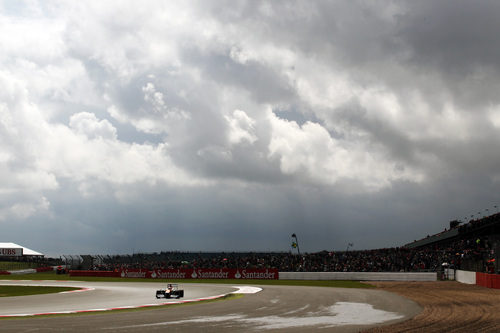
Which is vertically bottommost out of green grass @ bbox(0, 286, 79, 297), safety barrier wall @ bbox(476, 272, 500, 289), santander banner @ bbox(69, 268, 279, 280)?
santander banner @ bbox(69, 268, 279, 280)

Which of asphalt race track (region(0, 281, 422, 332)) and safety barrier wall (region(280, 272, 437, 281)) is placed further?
safety barrier wall (region(280, 272, 437, 281))

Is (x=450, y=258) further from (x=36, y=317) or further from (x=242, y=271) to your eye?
(x=36, y=317)

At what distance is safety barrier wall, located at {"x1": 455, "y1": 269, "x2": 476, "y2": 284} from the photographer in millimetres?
40312

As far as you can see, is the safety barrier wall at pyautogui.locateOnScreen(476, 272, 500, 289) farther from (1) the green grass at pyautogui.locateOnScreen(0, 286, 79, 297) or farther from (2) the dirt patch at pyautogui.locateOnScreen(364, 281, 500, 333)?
(1) the green grass at pyautogui.locateOnScreen(0, 286, 79, 297)

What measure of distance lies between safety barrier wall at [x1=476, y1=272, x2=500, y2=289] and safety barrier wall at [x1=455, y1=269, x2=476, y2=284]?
1476 millimetres

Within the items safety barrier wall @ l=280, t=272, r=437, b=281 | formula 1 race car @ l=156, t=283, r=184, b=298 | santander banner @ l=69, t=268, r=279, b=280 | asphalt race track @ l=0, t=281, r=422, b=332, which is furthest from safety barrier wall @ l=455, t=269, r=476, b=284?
formula 1 race car @ l=156, t=283, r=184, b=298

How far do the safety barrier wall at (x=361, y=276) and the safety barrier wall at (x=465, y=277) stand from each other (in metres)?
2.51

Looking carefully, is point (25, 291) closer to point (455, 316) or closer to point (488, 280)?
point (455, 316)

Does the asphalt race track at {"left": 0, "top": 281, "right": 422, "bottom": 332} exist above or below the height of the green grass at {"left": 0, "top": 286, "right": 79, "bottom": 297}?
above

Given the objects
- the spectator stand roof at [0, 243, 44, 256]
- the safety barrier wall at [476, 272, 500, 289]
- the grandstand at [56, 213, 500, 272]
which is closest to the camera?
the safety barrier wall at [476, 272, 500, 289]

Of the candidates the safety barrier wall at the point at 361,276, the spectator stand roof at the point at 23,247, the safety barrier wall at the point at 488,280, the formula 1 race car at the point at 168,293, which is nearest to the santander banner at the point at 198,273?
the safety barrier wall at the point at 361,276

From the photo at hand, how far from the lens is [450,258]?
174ft

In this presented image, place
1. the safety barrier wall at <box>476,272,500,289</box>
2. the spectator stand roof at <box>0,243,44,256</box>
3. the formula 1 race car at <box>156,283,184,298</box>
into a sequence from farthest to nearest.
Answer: the spectator stand roof at <box>0,243,44,256</box> < the safety barrier wall at <box>476,272,500,289</box> < the formula 1 race car at <box>156,283,184,298</box>

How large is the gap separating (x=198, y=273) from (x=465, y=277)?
98.7 feet
